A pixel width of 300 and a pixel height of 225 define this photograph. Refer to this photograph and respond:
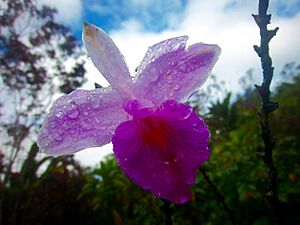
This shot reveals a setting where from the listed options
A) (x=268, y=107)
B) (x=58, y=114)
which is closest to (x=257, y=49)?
(x=268, y=107)

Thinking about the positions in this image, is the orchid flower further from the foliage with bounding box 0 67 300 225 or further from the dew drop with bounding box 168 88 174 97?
the foliage with bounding box 0 67 300 225

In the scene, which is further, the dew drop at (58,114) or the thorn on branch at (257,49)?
the dew drop at (58,114)

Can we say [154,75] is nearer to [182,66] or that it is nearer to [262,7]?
[182,66]

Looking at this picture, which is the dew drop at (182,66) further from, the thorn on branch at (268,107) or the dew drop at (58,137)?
the dew drop at (58,137)

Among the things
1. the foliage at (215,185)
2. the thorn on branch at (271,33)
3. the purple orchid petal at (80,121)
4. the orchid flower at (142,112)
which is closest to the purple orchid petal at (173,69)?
the orchid flower at (142,112)

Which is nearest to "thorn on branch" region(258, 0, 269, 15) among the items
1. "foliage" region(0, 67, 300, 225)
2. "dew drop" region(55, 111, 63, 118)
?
"dew drop" region(55, 111, 63, 118)
